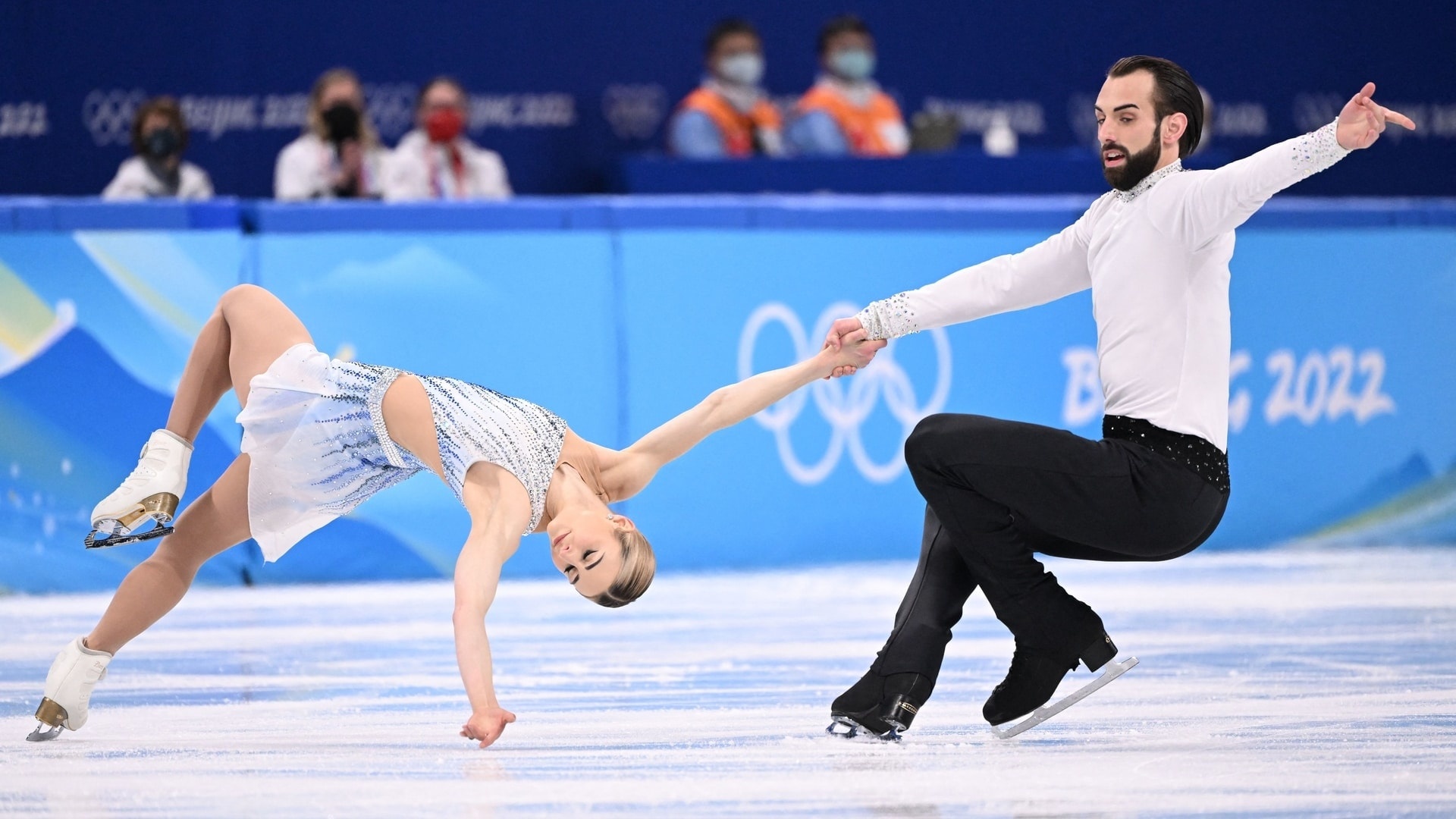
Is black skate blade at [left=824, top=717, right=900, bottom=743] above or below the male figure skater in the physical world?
below

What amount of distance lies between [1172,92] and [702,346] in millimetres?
3201

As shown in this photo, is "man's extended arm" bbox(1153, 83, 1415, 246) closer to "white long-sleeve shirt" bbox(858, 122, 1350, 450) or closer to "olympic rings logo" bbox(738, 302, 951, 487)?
"white long-sleeve shirt" bbox(858, 122, 1350, 450)

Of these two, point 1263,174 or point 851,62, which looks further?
point 851,62

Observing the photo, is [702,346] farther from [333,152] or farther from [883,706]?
[883,706]

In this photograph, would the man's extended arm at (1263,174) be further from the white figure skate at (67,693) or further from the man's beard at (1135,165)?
the white figure skate at (67,693)

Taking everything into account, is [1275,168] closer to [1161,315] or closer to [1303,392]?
[1161,315]

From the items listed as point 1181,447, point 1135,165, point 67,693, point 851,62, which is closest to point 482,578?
point 67,693

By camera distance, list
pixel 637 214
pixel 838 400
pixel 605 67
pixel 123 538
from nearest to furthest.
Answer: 1. pixel 123 538
2. pixel 637 214
3. pixel 838 400
4. pixel 605 67

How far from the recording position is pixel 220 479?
3.80 m

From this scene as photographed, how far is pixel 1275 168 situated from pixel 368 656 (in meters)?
2.73

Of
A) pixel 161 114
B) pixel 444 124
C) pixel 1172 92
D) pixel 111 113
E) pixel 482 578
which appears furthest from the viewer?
pixel 111 113

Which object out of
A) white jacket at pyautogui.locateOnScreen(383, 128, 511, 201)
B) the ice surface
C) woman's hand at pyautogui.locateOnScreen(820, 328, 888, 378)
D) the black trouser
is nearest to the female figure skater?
woman's hand at pyautogui.locateOnScreen(820, 328, 888, 378)

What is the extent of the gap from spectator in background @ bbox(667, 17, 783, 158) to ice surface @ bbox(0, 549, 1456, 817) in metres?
3.29

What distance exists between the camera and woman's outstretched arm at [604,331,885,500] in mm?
3676
